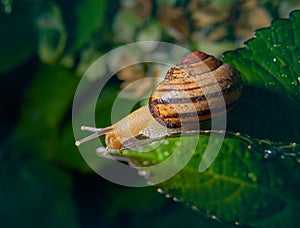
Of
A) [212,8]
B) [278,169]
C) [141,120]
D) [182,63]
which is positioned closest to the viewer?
[278,169]

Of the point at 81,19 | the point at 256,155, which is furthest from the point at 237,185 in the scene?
the point at 81,19

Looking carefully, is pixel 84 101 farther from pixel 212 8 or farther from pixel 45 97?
pixel 212 8

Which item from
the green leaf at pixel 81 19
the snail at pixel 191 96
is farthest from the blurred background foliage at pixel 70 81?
the snail at pixel 191 96

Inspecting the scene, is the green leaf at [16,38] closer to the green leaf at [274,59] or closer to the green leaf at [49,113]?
the green leaf at [49,113]

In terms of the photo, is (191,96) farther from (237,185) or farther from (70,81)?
(70,81)

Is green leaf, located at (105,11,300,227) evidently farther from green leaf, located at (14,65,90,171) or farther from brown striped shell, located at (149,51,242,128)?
green leaf, located at (14,65,90,171)

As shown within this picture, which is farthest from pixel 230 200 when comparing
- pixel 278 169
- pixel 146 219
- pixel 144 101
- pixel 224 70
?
pixel 146 219
